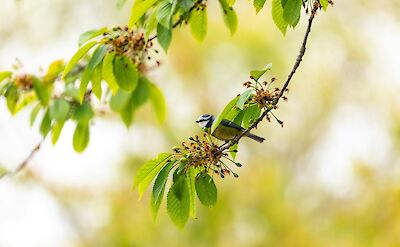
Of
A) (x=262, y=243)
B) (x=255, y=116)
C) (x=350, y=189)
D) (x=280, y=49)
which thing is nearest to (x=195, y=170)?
(x=255, y=116)

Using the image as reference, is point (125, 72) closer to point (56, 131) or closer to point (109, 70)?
point (109, 70)

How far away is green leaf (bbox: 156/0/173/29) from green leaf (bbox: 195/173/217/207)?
15.4 inches

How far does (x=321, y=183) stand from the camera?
782 cm

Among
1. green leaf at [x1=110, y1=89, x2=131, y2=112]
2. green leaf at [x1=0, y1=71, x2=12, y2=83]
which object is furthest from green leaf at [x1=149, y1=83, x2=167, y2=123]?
green leaf at [x1=0, y1=71, x2=12, y2=83]

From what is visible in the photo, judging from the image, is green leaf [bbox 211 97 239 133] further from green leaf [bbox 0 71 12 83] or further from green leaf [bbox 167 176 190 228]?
green leaf [bbox 0 71 12 83]

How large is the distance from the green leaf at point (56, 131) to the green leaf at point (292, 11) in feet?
3.24

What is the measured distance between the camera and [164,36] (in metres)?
1.75

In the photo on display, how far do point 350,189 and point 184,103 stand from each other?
Result: 231 centimetres

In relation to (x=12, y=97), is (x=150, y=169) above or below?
below

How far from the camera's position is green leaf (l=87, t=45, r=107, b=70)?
6.30 ft

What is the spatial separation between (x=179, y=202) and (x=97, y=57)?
497 millimetres

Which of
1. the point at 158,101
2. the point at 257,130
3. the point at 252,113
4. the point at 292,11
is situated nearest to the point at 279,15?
the point at 292,11

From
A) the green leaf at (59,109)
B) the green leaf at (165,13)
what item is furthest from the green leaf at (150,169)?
the green leaf at (59,109)

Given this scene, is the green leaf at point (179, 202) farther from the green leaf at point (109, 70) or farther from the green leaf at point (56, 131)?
the green leaf at point (56, 131)
